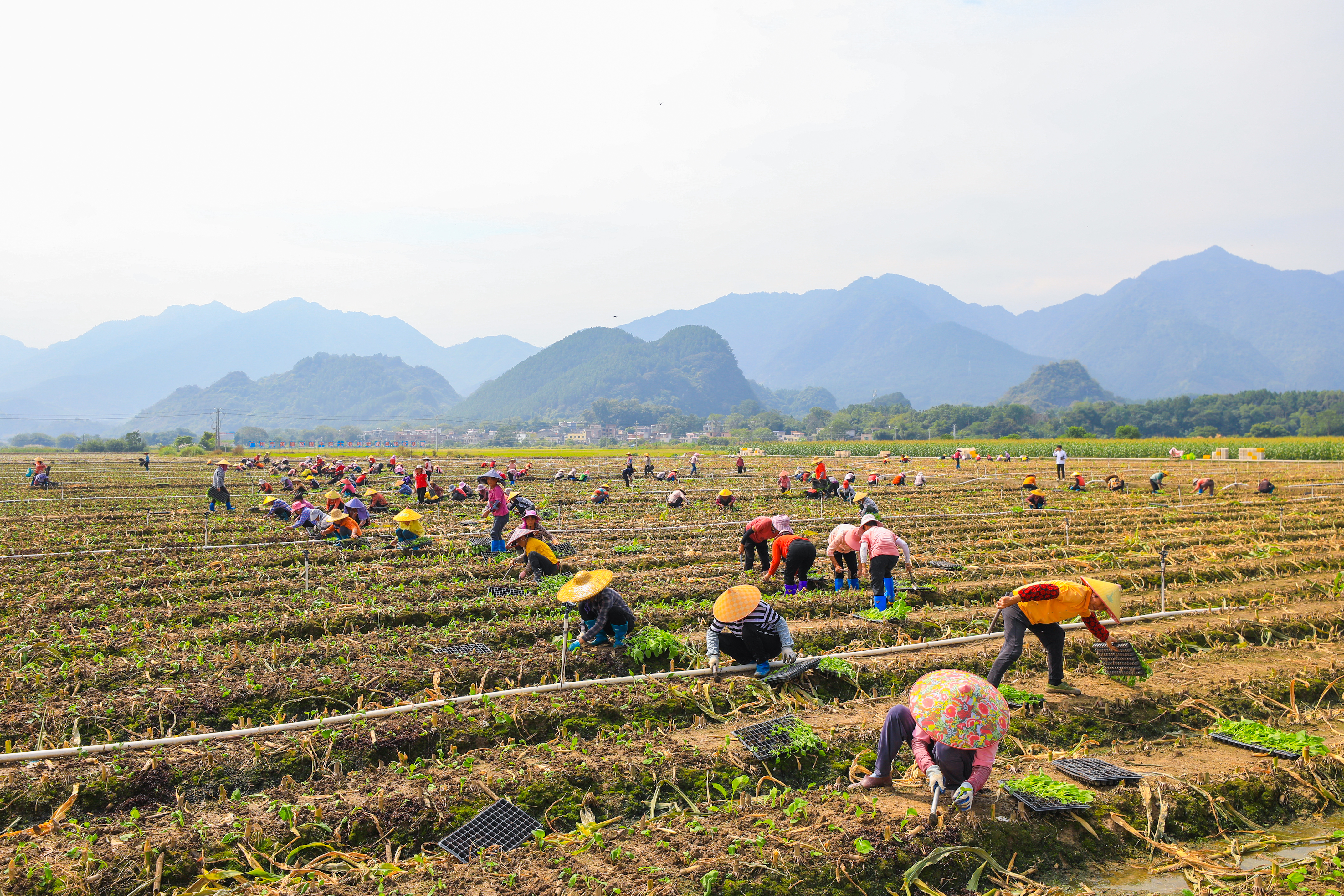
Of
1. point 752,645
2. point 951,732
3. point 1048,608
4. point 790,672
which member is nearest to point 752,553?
point 752,645

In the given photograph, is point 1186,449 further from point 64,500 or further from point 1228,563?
point 64,500

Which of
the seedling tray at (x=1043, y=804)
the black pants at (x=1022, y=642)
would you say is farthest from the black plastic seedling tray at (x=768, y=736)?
the black pants at (x=1022, y=642)

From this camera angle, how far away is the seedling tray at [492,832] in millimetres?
4434

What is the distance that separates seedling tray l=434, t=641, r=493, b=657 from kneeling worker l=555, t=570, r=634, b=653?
980mm

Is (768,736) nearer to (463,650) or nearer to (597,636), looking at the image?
(597,636)

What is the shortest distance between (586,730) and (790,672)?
2047mm

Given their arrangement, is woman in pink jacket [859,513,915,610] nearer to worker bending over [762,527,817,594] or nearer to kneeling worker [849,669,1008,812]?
worker bending over [762,527,817,594]

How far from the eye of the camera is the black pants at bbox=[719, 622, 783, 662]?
23.2 ft

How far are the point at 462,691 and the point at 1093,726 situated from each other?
19.0 feet

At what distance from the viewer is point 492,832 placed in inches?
181

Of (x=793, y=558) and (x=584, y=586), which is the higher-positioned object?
(x=584, y=586)

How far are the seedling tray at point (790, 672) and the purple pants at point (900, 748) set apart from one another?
1745 millimetres

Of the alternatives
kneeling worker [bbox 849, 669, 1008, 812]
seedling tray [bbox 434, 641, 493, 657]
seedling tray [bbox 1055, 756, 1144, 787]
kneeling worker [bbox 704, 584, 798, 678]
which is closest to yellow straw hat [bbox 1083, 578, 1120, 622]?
seedling tray [bbox 1055, 756, 1144, 787]

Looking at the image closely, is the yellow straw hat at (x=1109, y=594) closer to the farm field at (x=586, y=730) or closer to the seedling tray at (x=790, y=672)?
the farm field at (x=586, y=730)
